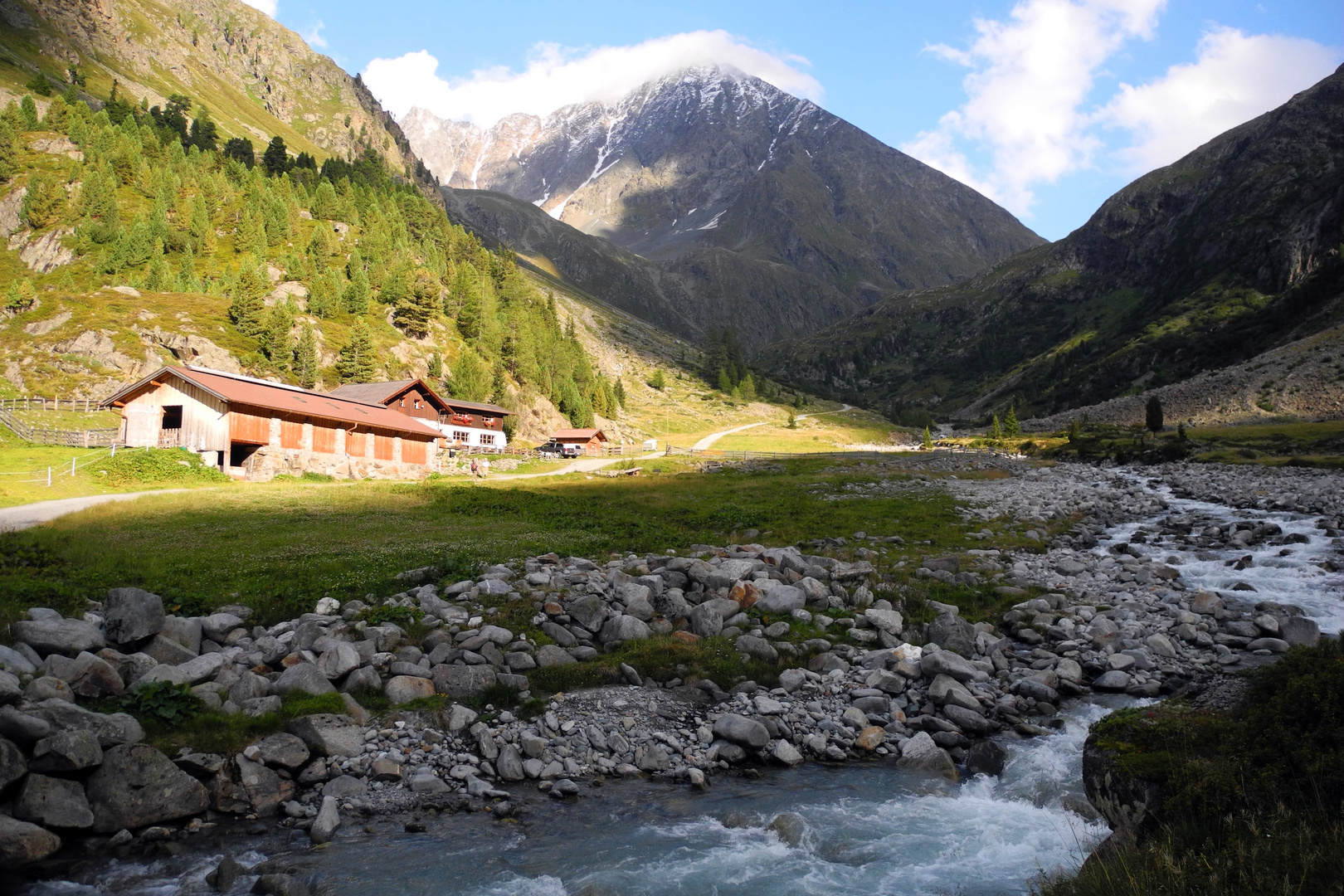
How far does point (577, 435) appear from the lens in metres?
103

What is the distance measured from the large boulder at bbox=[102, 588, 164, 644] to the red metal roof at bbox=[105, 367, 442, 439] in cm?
A: 4286

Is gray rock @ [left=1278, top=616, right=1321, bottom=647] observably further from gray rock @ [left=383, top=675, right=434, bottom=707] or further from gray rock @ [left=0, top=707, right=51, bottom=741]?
gray rock @ [left=0, top=707, right=51, bottom=741]

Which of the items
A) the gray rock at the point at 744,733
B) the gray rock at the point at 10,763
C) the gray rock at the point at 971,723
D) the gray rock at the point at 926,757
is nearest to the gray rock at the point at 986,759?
the gray rock at the point at 926,757

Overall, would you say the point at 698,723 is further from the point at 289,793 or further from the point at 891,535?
the point at 891,535

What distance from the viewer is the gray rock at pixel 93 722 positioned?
10.5 meters

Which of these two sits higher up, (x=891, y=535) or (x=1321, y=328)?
(x=1321, y=328)

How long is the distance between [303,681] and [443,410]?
79693mm

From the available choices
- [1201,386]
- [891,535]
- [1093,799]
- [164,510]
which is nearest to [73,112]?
[164,510]

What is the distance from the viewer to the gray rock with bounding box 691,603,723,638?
745 inches

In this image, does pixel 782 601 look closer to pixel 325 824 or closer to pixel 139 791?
pixel 325 824

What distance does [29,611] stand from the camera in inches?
576

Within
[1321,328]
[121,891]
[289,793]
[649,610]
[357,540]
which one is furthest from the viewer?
[1321,328]

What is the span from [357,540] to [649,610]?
44.6 ft

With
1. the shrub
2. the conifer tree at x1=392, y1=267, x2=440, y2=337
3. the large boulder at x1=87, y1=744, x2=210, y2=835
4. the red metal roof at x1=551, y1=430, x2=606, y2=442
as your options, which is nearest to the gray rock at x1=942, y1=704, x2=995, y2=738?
the large boulder at x1=87, y1=744, x2=210, y2=835
